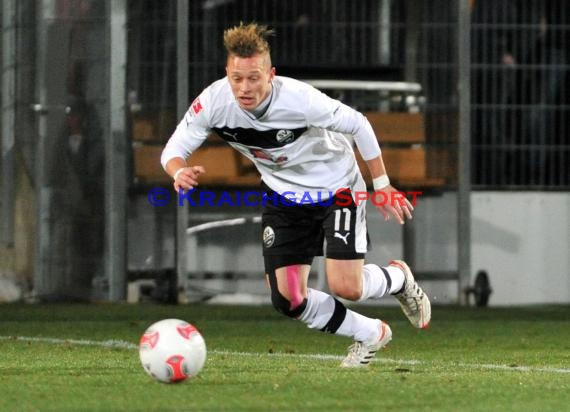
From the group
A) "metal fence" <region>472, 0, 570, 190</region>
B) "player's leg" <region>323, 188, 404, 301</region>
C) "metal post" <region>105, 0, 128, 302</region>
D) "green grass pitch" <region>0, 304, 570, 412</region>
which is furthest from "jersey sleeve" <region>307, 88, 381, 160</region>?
"metal fence" <region>472, 0, 570, 190</region>

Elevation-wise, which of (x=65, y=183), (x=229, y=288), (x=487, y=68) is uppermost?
(x=487, y=68)

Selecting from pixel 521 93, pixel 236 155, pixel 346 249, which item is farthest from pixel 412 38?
pixel 346 249

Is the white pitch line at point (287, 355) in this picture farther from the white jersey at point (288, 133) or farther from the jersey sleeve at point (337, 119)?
the jersey sleeve at point (337, 119)

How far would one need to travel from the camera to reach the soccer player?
8227 mm

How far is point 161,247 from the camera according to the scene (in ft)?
51.4

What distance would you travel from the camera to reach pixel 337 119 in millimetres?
8328

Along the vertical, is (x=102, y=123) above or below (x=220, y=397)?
above

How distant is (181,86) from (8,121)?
5.30 ft

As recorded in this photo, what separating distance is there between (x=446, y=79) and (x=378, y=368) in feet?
27.2

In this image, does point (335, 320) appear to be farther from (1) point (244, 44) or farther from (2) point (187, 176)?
(1) point (244, 44)

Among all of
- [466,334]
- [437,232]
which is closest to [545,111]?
[437,232]

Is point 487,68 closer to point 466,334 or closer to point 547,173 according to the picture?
point 547,173

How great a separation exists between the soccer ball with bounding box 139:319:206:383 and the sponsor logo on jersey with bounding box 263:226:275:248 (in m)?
1.49

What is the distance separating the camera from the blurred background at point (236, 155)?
1548cm
